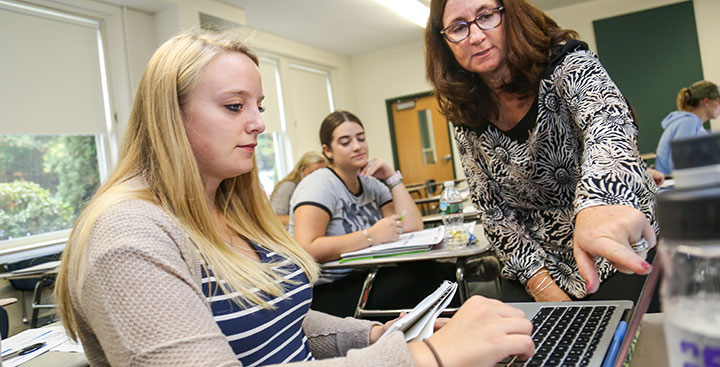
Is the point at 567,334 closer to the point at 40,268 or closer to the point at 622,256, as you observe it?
the point at 622,256

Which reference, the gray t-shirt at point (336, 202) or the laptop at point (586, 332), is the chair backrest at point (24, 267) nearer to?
the gray t-shirt at point (336, 202)

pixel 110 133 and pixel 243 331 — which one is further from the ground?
pixel 110 133

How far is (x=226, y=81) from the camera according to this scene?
96 cm

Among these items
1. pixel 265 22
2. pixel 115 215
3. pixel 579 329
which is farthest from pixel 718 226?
pixel 265 22

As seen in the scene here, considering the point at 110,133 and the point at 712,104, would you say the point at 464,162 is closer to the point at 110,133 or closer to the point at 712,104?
the point at 712,104

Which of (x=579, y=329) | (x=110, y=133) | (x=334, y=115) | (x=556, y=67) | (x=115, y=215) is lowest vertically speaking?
(x=579, y=329)

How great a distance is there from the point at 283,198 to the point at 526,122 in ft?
9.02

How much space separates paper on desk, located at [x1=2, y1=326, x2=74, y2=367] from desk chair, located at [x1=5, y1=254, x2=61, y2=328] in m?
2.70

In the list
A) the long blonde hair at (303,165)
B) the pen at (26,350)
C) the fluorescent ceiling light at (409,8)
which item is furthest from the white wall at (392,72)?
the pen at (26,350)

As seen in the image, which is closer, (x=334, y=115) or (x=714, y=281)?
(x=714, y=281)

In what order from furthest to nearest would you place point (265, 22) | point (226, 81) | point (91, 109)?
point (265, 22), point (91, 109), point (226, 81)

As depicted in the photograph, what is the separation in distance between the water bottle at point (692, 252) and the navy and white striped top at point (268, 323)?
0.67 metres

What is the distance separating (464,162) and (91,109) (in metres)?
4.89

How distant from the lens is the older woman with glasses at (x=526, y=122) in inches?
42.2
